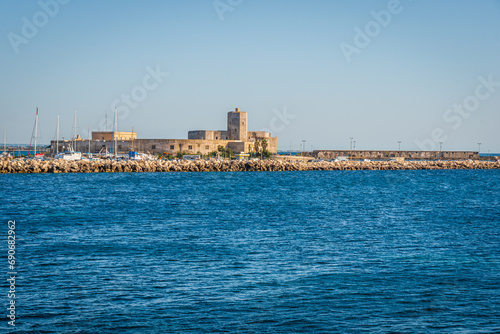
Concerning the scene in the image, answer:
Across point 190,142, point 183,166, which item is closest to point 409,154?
point 190,142

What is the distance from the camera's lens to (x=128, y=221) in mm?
22906

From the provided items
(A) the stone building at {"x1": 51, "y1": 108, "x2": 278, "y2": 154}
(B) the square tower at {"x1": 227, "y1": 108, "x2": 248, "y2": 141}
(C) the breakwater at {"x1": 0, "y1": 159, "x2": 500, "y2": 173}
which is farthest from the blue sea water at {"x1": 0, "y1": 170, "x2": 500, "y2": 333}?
(B) the square tower at {"x1": 227, "y1": 108, "x2": 248, "y2": 141}

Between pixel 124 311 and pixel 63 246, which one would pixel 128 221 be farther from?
pixel 124 311

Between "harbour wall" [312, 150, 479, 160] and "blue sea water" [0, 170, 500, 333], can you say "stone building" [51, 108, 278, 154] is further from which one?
"blue sea water" [0, 170, 500, 333]

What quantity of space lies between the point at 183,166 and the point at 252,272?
5732cm

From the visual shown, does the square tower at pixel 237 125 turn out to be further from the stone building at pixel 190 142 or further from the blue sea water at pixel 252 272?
the blue sea water at pixel 252 272

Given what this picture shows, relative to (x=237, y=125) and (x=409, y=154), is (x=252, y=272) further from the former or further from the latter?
(x=409, y=154)

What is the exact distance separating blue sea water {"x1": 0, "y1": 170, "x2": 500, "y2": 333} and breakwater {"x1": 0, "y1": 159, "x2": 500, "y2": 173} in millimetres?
36004

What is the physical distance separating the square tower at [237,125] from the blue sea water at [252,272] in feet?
223

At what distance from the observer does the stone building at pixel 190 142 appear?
89062 millimetres

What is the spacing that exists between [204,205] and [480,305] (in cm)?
2088

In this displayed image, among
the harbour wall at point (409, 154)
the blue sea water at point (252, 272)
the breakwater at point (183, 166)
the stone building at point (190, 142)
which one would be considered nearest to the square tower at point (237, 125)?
the stone building at point (190, 142)

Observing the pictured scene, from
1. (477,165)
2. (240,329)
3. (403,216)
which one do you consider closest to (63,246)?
(240,329)

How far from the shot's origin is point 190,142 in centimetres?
8944
